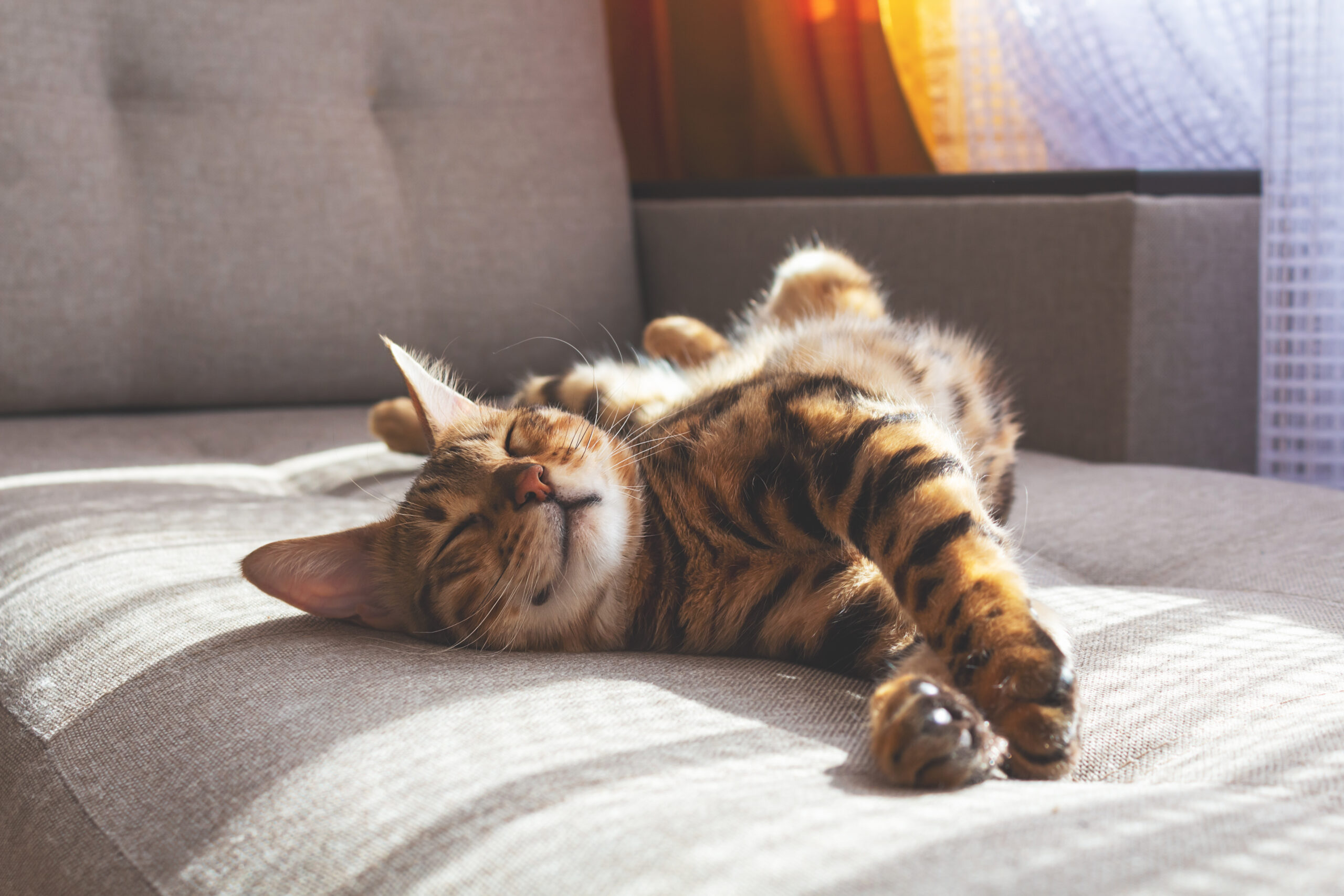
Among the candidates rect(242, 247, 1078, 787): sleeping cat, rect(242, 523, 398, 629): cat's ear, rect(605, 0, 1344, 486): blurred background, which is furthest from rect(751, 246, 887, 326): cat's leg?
rect(242, 523, 398, 629): cat's ear

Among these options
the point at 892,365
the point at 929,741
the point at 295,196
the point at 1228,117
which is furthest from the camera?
the point at 295,196

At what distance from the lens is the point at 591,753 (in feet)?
2.09

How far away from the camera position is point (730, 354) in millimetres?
1483

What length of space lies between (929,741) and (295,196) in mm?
1730

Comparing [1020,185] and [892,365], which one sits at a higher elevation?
[1020,185]

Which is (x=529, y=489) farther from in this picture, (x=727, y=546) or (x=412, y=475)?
(x=412, y=475)

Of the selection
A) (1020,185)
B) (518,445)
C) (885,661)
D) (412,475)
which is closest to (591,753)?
(885,661)

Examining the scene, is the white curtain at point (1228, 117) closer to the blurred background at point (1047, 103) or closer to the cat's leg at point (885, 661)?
the blurred background at point (1047, 103)

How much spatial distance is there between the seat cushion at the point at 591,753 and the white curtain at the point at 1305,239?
56 centimetres

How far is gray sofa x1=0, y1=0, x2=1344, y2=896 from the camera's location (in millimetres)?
558

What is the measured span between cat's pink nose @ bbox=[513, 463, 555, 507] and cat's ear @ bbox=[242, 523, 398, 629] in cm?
16

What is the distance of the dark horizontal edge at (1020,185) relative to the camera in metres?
1.66

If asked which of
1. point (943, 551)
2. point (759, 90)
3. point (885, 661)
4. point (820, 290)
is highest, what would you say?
point (759, 90)

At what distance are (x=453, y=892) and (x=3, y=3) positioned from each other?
74.3 inches
